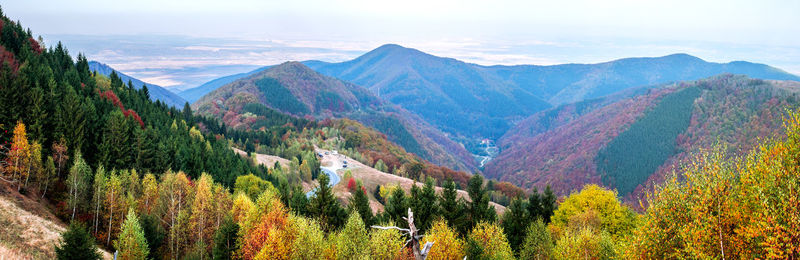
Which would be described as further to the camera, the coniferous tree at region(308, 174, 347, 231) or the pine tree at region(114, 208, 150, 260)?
the coniferous tree at region(308, 174, 347, 231)

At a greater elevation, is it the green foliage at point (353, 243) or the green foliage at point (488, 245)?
the green foliage at point (353, 243)

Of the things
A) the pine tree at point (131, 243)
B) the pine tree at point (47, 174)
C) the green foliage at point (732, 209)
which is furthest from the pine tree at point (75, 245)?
the green foliage at point (732, 209)

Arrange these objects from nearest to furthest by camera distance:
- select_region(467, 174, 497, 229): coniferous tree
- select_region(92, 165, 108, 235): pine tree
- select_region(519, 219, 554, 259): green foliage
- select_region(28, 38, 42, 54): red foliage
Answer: select_region(519, 219, 554, 259): green foliage, select_region(92, 165, 108, 235): pine tree, select_region(467, 174, 497, 229): coniferous tree, select_region(28, 38, 42, 54): red foliage

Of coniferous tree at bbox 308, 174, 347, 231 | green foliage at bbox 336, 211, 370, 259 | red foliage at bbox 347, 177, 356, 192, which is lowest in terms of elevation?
red foliage at bbox 347, 177, 356, 192

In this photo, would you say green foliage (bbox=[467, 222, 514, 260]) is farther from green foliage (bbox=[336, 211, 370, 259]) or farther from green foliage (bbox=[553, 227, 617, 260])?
green foliage (bbox=[336, 211, 370, 259])

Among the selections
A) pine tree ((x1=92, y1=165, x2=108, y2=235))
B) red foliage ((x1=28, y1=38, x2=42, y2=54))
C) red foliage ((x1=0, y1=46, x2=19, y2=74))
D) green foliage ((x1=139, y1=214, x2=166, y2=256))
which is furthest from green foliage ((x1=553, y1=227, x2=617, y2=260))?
red foliage ((x1=28, y1=38, x2=42, y2=54))

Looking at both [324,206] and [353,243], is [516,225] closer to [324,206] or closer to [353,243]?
[324,206]

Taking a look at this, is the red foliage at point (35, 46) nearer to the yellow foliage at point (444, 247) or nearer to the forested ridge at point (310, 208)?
the forested ridge at point (310, 208)

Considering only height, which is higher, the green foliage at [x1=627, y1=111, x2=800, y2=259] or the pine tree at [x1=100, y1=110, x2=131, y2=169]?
the green foliage at [x1=627, y1=111, x2=800, y2=259]

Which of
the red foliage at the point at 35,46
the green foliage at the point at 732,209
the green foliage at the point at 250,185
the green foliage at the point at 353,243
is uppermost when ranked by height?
the red foliage at the point at 35,46
